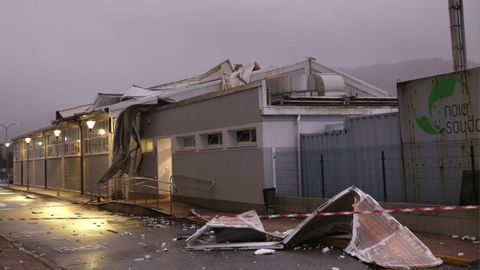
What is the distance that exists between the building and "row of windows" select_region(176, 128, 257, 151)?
0.11 feet

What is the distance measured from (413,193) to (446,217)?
1988 millimetres

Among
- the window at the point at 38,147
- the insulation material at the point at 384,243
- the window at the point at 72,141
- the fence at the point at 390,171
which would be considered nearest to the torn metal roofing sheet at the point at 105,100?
the window at the point at 72,141

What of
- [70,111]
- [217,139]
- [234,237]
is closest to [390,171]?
[234,237]

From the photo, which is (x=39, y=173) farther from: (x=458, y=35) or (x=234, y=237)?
(x=458, y=35)

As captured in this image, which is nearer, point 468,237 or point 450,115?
point 468,237

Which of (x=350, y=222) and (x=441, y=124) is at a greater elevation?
(x=441, y=124)

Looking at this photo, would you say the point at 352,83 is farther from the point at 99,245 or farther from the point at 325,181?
the point at 99,245

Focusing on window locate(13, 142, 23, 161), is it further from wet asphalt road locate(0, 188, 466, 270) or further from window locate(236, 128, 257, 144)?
window locate(236, 128, 257, 144)

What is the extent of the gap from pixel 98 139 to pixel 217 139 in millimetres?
11531

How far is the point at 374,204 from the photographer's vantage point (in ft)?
33.5

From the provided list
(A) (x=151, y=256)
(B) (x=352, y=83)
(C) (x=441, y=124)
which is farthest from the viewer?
(B) (x=352, y=83)

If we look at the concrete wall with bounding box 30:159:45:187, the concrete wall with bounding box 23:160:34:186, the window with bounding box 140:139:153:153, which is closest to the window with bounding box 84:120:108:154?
the window with bounding box 140:139:153:153

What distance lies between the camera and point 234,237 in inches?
441

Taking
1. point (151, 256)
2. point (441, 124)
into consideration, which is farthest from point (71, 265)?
point (441, 124)
